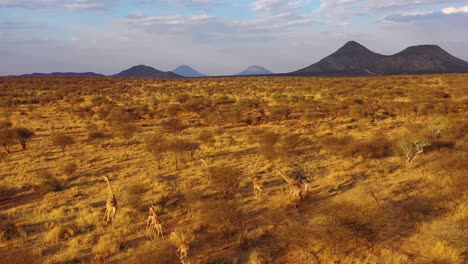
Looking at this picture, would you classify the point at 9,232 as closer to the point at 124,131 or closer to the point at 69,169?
the point at 69,169

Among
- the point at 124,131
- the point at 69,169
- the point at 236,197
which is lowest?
the point at 236,197

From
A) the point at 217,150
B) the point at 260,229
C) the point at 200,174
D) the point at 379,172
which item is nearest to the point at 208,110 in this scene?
the point at 217,150

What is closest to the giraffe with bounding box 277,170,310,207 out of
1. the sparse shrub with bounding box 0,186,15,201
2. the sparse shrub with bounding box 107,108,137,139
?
the sparse shrub with bounding box 0,186,15,201

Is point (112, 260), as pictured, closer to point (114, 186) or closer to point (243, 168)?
point (114, 186)

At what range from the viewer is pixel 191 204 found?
11.9 meters

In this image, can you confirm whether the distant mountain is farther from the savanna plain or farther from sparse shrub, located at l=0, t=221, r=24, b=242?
sparse shrub, located at l=0, t=221, r=24, b=242

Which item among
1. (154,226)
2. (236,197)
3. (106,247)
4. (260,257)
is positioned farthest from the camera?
(236,197)

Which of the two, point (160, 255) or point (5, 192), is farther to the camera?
point (5, 192)

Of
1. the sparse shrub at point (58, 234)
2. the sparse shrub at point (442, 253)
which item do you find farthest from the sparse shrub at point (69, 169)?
the sparse shrub at point (442, 253)

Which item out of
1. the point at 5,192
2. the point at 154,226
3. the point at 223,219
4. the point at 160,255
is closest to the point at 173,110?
the point at 5,192

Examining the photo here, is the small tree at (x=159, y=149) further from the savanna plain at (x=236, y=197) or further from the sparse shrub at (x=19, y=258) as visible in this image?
the sparse shrub at (x=19, y=258)

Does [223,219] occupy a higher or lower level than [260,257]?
higher

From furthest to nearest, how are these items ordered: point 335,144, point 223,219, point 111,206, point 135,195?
point 335,144 < point 135,195 < point 111,206 < point 223,219

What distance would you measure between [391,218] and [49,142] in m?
19.0
